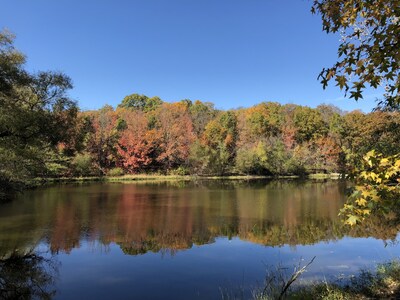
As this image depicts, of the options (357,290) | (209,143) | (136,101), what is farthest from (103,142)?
(357,290)

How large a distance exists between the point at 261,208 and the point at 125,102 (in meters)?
63.1

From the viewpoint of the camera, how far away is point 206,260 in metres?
10.5

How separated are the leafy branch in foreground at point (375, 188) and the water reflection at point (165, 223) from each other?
9402 millimetres

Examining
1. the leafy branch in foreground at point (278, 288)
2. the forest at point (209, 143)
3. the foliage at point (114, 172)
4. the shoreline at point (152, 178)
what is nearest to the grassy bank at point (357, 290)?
the leafy branch in foreground at point (278, 288)

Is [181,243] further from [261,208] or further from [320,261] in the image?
[261,208]

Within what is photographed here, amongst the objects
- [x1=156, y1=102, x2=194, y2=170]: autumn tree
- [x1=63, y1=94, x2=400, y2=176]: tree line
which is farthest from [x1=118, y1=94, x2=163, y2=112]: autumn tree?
[x1=156, y1=102, x2=194, y2=170]: autumn tree

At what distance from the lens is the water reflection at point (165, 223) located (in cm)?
1270

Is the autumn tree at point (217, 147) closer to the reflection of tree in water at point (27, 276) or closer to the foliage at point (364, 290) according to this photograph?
the reflection of tree in water at point (27, 276)

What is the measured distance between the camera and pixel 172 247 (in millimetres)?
12039

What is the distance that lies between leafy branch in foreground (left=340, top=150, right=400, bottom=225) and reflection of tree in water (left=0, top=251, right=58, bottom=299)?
717 centimetres

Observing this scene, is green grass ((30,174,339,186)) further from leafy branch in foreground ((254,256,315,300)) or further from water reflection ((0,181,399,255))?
leafy branch in foreground ((254,256,315,300))

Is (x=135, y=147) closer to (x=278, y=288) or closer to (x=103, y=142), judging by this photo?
(x=103, y=142)

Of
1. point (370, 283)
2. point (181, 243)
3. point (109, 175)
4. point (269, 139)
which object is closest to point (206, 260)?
point (181, 243)

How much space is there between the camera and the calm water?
8.51 m
